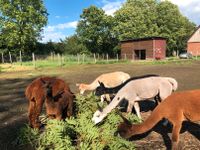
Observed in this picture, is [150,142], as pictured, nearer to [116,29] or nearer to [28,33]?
[28,33]

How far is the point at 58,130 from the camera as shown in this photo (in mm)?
7262

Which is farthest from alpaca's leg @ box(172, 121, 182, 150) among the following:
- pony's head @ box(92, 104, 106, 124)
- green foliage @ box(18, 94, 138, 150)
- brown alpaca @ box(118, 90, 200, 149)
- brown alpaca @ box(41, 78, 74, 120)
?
brown alpaca @ box(41, 78, 74, 120)

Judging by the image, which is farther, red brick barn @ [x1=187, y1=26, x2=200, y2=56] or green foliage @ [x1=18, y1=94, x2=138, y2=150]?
red brick barn @ [x1=187, y1=26, x2=200, y2=56]

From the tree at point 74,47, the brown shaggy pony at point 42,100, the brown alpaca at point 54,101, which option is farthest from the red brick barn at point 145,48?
the brown shaggy pony at point 42,100

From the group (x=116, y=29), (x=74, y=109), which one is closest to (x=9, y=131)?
(x=74, y=109)

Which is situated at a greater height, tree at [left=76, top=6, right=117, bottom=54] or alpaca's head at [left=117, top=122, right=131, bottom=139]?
tree at [left=76, top=6, right=117, bottom=54]

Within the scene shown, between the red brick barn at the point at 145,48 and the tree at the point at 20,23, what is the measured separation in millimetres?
16150

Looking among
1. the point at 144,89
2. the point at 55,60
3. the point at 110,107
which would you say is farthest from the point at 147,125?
the point at 55,60

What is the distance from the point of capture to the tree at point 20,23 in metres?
62.0

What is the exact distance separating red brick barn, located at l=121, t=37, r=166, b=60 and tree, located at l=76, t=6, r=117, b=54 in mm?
7889

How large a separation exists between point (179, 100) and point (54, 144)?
2.62m

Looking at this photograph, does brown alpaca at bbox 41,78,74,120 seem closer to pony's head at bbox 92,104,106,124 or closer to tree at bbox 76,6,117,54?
pony's head at bbox 92,104,106,124

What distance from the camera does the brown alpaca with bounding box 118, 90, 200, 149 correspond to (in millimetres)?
6926

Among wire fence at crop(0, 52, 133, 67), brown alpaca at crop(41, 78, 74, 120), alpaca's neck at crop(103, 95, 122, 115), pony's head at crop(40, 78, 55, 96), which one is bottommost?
wire fence at crop(0, 52, 133, 67)
